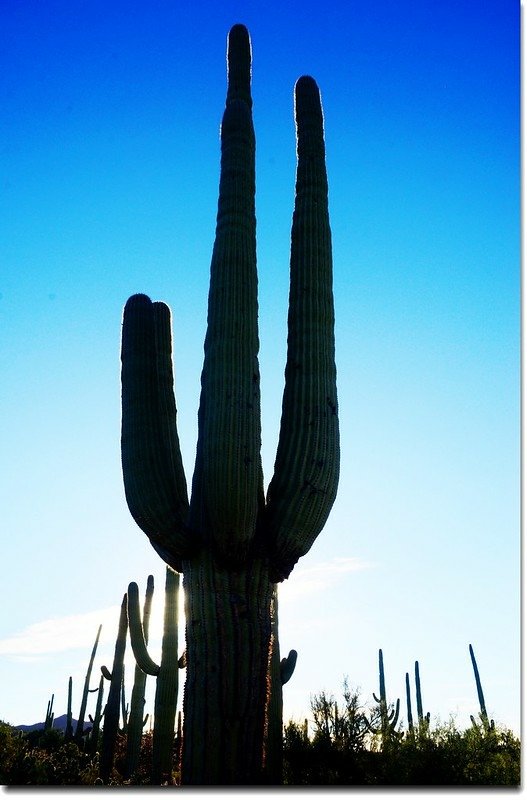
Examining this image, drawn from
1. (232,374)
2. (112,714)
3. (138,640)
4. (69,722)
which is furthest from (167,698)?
(69,722)

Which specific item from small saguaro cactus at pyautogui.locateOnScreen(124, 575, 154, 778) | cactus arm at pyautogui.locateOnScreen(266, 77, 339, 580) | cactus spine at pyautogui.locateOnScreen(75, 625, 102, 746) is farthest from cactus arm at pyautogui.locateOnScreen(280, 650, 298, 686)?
cactus spine at pyautogui.locateOnScreen(75, 625, 102, 746)

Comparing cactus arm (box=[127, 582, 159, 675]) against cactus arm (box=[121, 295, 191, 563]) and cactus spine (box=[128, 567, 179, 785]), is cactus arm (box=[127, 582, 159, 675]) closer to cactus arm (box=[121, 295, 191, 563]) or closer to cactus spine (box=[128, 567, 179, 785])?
cactus spine (box=[128, 567, 179, 785])

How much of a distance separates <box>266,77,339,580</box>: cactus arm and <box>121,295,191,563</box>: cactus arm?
0.80 m

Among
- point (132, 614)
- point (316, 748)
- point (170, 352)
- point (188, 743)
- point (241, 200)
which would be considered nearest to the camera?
point (188, 743)

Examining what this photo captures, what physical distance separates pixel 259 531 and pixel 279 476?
1.58 ft

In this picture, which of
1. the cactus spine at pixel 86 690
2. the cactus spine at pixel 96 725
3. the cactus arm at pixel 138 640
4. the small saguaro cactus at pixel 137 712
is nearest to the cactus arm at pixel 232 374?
the cactus arm at pixel 138 640

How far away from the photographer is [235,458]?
5.50 m

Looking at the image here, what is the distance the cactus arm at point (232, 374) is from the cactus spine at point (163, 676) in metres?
5.65

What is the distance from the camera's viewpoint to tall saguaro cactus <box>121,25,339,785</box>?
525 centimetres

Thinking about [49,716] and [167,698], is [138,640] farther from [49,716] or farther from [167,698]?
[49,716]

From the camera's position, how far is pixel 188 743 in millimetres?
5191

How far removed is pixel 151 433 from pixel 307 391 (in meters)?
Result: 1.39

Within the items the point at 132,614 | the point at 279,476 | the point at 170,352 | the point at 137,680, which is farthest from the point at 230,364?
the point at 137,680

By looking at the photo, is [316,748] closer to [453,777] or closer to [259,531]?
[453,777]
